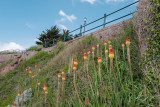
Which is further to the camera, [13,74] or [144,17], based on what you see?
[13,74]

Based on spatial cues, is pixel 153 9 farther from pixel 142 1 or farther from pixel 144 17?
pixel 142 1

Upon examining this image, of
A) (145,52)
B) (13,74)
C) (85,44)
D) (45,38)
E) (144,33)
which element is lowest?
(13,74)

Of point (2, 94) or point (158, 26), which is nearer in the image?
point (158, 26)

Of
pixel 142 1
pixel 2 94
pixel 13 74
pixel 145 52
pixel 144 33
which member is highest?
pixel 142 1

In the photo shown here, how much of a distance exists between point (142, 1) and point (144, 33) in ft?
3.76

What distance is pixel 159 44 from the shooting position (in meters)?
3.00

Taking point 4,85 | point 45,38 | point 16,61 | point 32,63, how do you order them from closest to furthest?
point 4,85
point 32,63
point 16,61
point 45,38

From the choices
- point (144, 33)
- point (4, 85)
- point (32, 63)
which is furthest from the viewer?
point (32, 63)

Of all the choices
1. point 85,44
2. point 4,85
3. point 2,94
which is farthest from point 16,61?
point 85,44

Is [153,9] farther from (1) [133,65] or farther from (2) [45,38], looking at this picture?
(2) [45,38]

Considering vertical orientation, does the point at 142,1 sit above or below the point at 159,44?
above

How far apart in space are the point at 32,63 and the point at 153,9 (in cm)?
845

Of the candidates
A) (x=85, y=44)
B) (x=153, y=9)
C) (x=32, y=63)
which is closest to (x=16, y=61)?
(x=32, y=63)

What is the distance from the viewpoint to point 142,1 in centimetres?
390
